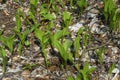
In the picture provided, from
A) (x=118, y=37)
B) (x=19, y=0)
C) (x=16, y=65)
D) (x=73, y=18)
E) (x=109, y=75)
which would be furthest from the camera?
(x=19, y=0)

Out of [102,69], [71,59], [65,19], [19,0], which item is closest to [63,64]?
[71,59]

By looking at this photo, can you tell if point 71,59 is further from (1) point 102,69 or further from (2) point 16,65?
(2) point 16,65

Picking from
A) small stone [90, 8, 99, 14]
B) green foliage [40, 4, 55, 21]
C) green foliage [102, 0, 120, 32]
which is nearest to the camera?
green foliage [102, 0, 120, 32]

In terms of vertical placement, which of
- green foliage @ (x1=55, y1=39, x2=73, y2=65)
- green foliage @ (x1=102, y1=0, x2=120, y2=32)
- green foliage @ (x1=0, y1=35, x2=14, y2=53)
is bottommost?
green foliage @ (x1=55, y1=39, x2=73, y2=65)

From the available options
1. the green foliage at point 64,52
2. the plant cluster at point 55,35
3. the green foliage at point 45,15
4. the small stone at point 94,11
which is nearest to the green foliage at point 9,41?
the plant cluster at point 55,35

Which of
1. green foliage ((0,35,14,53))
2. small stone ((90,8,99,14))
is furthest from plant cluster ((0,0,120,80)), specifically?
small stone ((90,8,99,14))

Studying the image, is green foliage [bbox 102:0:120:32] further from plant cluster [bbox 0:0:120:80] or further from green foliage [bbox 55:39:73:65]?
green foliage [bbox 55:39:73:65]

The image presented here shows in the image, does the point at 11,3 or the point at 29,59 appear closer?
the point at 29,59

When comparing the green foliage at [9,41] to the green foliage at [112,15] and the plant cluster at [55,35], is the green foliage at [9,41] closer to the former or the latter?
the plant cluster at [55,35]

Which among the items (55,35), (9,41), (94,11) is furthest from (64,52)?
(94,11)

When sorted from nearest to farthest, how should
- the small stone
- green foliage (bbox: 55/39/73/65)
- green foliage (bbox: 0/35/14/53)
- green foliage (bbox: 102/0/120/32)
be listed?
green foliage (bbox: 55/39/73/65)
green foliage (bbox: 0/35/14/53)
green foliage (bbox: 102/0/120/32)
the small stone

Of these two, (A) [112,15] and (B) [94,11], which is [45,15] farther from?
(A) [112,15]
